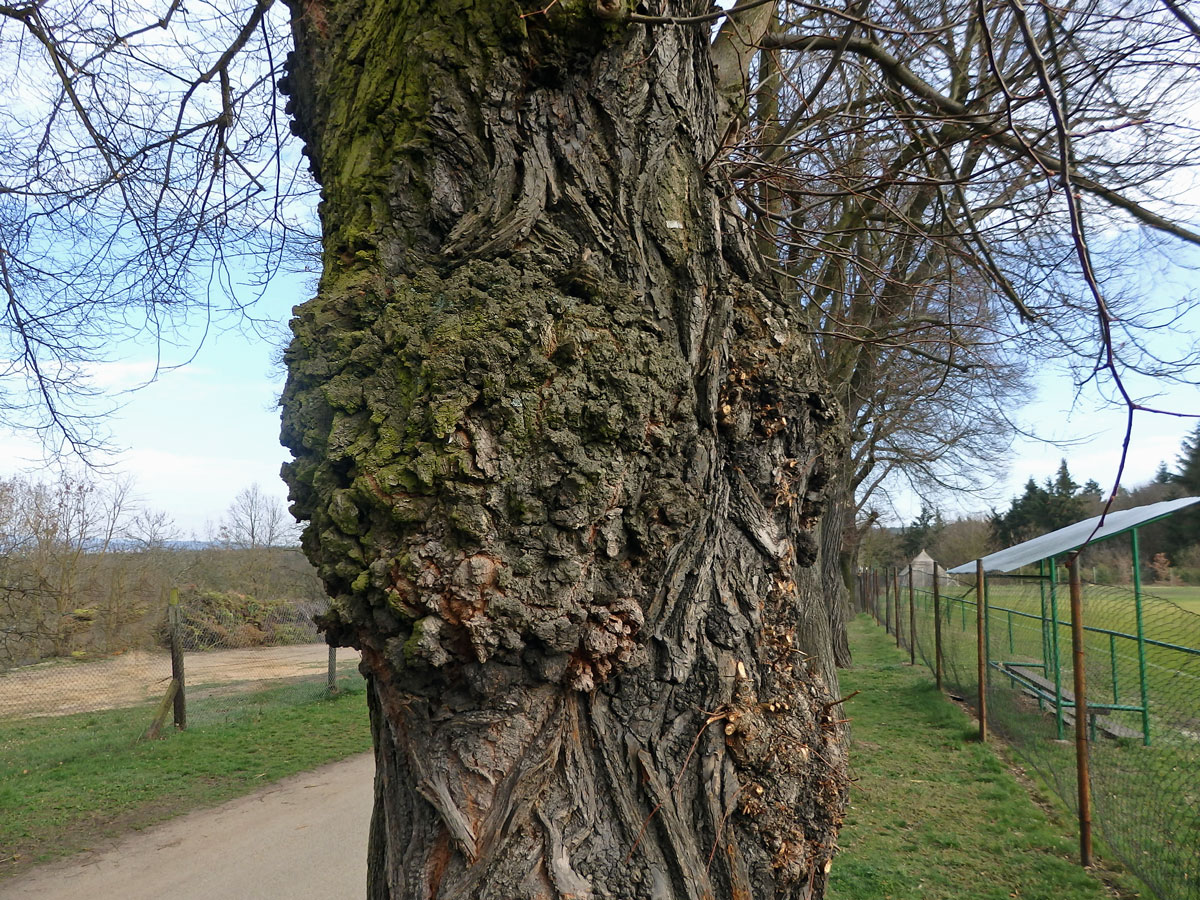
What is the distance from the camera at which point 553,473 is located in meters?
1.52

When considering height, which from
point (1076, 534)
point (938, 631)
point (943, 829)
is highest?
point (1076, 534)

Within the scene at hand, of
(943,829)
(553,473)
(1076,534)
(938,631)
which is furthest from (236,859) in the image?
(938,631)

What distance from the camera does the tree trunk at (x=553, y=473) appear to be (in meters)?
1.50

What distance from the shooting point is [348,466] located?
63.0 inches

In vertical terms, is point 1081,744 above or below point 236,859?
above

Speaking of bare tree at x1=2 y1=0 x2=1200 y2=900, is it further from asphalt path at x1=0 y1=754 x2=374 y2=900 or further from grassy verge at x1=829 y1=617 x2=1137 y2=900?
asphalt path at x1=0 y1=754 x2=374 y2=900

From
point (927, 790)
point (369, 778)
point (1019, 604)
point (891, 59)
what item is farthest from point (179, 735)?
point (1019, 604)

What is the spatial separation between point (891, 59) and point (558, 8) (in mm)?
2889

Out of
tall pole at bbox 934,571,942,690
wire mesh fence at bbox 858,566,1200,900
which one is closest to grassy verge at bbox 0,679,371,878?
wire mesh fence at bbox 858,566,1200,900

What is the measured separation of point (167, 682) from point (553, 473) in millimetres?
16203

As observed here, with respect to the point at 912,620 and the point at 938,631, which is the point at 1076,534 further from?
the point at 912,620

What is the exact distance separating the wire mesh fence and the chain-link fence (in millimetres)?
5211

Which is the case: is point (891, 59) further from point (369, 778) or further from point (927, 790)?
point (369, 778)

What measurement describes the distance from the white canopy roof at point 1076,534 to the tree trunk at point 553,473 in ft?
11.9
